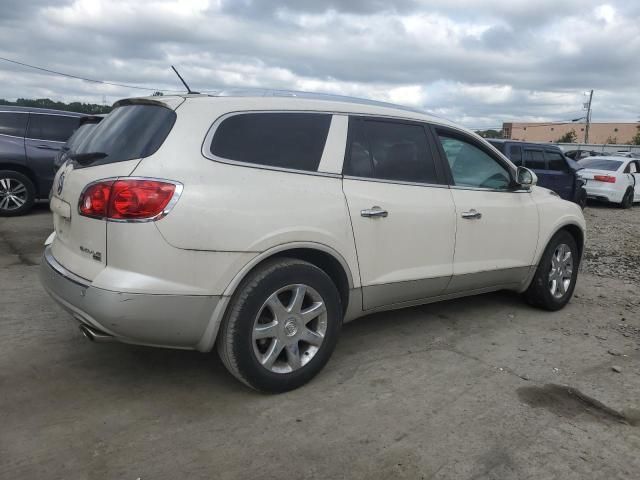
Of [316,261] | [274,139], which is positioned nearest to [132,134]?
[274,139]

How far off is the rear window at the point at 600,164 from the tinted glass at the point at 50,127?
44.9 feet

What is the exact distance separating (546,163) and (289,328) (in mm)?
9745

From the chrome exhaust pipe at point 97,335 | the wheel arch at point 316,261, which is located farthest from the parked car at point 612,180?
the chrome exhaust pipe at point 97,335

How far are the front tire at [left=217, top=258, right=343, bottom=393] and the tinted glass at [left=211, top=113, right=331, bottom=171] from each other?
61cm

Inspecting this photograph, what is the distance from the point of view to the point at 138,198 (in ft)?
9.26

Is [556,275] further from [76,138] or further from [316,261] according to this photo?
[76,138]

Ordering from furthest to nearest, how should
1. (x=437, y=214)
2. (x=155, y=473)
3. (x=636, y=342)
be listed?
(x=636, y=342), (x=437, y=214), (x=155, y=473)

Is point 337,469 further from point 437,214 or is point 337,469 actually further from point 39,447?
point 437,214

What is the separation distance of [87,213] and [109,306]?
556 mm

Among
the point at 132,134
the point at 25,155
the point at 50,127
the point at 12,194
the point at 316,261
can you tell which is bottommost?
the point at 12,194

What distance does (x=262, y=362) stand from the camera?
319 cm

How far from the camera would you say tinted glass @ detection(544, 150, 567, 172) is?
11.6 metres

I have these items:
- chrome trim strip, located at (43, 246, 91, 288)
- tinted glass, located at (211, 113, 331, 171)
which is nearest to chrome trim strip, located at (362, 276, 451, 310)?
tinted glass, located at (211, 113, 331, 171)

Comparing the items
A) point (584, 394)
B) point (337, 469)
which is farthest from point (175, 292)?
point (584, 394)
